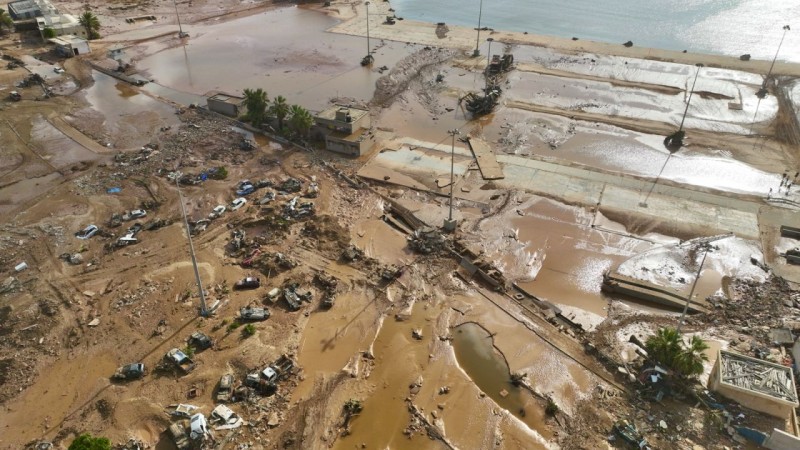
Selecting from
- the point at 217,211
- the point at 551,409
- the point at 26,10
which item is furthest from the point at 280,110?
the point at 26,10

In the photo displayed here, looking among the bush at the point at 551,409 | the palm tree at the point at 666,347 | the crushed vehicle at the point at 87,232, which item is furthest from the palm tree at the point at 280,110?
the palm tree at the point at 666,347

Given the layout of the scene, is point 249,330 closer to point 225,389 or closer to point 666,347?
point 225,389

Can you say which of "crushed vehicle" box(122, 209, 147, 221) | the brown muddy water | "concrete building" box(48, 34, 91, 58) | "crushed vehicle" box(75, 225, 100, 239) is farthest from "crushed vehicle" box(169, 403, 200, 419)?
"concrete building" box(48, 34, 91, 58)

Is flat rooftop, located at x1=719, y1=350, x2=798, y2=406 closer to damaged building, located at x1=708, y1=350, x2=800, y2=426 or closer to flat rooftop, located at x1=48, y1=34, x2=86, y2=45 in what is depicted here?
damaged building, located at x1=708, y1=350, x2=800, y2=426

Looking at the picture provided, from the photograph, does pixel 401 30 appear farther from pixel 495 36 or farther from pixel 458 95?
pixel 458 95

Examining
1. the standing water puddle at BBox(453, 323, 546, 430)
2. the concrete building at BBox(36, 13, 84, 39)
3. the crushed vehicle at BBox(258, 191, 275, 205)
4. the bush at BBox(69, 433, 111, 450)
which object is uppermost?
the concrete building at BBox(36, 13, 84, 39)

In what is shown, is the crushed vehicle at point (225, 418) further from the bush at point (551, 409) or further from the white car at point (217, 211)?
the white car at point (217, 211)
